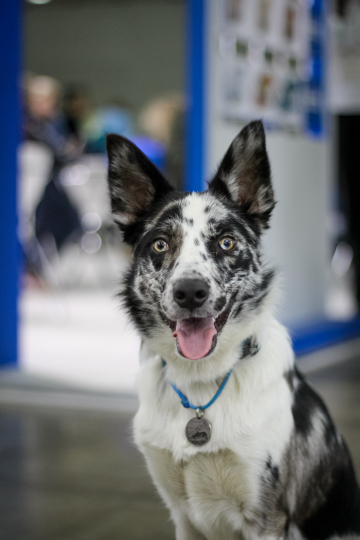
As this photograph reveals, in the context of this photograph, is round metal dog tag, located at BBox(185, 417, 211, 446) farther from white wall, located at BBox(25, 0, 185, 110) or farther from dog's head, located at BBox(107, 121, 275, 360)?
white wall, located at BBox(25, 0, 185, 110)

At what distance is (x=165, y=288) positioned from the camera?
1701 millimetres

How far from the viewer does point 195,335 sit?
1.68 meters

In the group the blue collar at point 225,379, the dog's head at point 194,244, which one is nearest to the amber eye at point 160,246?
the dog's head at point 194,244

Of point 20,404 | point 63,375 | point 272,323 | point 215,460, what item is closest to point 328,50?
point 63,375

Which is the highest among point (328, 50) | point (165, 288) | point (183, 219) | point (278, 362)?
point (328, 50)

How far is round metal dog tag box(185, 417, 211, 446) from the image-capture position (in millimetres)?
1657

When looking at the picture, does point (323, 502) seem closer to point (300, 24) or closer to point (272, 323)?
point (272, 323)

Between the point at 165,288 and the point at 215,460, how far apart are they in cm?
43

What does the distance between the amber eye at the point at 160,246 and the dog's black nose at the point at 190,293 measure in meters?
0.18

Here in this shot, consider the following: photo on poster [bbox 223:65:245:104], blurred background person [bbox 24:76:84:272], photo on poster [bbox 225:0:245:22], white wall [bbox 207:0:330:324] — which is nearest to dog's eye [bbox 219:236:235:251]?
white wall [bbox 207:0:330:324]

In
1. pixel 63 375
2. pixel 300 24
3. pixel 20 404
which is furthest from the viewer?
pixel 300 24

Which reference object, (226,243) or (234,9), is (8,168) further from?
(226,243)

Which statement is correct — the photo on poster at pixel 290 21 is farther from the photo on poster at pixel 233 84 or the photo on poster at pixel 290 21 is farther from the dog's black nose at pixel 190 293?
the dog's black nose at pixel 190 293

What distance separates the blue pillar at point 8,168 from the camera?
4.22 m
